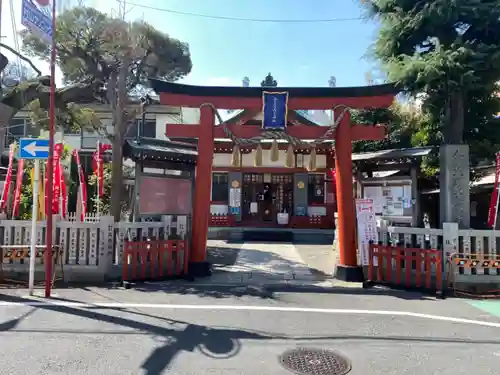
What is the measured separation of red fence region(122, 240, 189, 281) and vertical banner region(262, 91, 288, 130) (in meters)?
3.53

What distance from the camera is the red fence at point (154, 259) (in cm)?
810

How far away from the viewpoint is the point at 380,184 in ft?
37.7

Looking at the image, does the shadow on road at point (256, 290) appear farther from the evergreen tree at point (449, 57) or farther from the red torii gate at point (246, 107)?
the evergreen tree at point (449, 57)

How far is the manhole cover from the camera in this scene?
4121 mm

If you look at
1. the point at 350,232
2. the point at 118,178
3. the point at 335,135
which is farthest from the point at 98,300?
the point at 335,135

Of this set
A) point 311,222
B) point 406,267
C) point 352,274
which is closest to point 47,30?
point 352,274

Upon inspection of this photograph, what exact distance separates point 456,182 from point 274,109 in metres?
4.47

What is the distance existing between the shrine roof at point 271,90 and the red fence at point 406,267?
3658 millimetres

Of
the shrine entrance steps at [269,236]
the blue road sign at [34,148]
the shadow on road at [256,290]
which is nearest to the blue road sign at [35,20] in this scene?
the blue road sign at [34,148]

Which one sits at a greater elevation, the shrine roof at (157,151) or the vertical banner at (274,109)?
the vertical banner at (274,109)

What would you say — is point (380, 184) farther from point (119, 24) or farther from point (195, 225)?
point (119, 24)

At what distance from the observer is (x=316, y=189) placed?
2025 cm

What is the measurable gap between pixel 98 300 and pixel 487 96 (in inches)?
419

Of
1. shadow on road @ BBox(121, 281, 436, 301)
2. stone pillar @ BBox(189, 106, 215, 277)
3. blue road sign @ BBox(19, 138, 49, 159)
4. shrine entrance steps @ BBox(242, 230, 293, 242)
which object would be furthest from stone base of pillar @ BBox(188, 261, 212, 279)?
shrine entrance steps @ BBox(242, 230, 293, 242)
